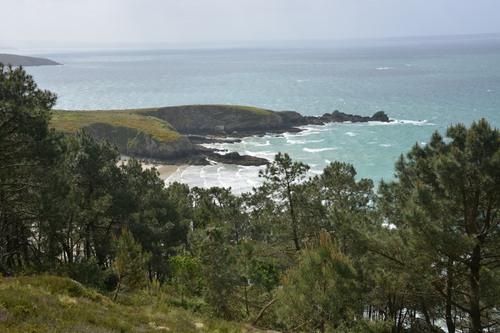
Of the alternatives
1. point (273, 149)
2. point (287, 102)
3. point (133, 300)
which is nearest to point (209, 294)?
point (133, 300)

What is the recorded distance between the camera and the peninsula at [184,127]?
80062mm

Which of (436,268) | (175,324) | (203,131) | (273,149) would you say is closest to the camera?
(436,268)

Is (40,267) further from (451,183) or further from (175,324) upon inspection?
(451,183)

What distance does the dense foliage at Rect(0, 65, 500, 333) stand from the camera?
12.4 meters

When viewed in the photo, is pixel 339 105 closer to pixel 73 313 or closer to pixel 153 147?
pixel 153 147

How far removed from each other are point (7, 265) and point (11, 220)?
109 inches

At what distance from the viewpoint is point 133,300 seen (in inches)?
704

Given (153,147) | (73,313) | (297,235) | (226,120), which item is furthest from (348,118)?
(73,313)

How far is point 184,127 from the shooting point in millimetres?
106062

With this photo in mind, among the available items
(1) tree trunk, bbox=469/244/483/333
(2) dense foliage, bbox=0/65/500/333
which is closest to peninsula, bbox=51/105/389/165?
(2) dense foliage, bbox=0/65/500/333

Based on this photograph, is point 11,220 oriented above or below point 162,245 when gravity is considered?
above

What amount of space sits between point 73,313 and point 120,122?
8695cm

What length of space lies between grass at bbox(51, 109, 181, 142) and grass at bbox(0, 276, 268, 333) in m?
66.9

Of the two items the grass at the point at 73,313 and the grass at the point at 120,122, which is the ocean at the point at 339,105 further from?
the grass at the point at 73,313
